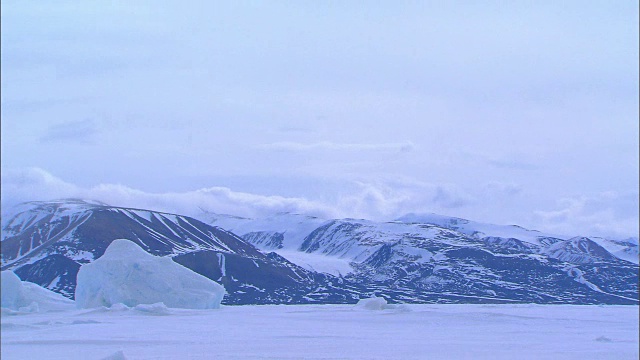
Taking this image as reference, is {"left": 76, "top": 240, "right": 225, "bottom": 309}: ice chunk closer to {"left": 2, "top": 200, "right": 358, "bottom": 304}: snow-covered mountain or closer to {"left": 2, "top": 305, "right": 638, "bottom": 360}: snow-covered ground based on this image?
{"left": 2, "top": 305, "right": 638, "bottom": 360}: snow-covered ground

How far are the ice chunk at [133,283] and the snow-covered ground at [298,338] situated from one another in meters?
8.45

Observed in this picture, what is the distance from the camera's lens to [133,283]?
1806 inches

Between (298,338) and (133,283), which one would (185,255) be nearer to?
(133,283)

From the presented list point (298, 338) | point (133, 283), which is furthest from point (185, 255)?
point (298, 338)

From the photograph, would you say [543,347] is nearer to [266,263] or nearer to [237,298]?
[237,298]

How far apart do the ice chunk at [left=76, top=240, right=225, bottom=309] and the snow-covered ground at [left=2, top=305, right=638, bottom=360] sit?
27.7 feet

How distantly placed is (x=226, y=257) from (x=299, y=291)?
741 inches

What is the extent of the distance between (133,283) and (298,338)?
78.2 ft

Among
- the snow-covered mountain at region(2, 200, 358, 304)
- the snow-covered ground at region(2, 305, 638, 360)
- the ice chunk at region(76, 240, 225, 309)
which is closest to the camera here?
the snow-covered ground at region(2, 305, 638, 360)

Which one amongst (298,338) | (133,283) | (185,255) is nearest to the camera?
(298,338)

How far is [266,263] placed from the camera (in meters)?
179

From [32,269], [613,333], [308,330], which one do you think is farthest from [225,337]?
[32,269]

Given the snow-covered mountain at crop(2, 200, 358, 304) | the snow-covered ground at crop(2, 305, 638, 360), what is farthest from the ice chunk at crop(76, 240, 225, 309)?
the snow-covered mountain at crop(2, 200, 358, 304)

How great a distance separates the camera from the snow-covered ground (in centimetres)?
1995
